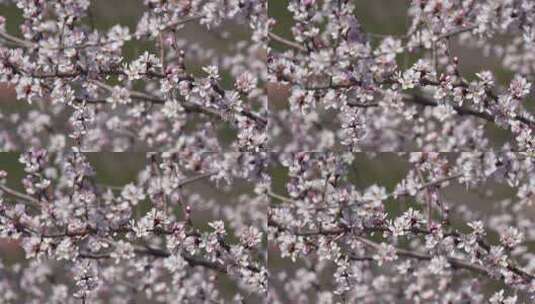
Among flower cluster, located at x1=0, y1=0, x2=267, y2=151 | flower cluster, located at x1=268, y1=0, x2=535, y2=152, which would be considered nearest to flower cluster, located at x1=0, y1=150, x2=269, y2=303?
flower cluster, located at x1=0, y1=0, x2=267, y2=151

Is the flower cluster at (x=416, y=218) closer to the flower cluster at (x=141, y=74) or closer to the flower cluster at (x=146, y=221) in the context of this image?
the flower cluster at (x=146, y=221)

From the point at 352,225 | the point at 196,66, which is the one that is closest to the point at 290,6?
the point at 196,66

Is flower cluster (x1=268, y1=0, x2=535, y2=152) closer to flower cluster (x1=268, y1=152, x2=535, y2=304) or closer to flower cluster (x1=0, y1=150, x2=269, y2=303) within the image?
flower cluster (x1=268, y1=152, x2=535, y2=304)

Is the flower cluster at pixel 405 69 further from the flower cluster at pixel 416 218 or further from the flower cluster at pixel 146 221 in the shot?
the flower cluster at pixel 146 221

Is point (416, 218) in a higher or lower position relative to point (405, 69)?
lower

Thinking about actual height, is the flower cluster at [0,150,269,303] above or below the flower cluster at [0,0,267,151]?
below

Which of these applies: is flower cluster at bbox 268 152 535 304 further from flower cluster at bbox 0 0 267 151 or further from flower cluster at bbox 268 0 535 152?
flower cluster at bbox 0 0 267 151

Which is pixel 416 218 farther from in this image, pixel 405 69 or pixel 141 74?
pixel 141 74

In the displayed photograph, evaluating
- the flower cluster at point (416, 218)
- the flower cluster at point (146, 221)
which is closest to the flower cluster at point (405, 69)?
the flower cluster at point (416, 218)

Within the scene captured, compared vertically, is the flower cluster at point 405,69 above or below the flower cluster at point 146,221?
above

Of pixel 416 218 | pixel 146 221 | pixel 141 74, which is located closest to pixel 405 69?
pixel 416 218

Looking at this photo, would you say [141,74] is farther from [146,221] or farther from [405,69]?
[405,69]

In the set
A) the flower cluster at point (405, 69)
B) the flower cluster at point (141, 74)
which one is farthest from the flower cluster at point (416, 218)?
the flower cluster at point (141, 74)

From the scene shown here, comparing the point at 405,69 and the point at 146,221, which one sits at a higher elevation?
the point at 405,69
